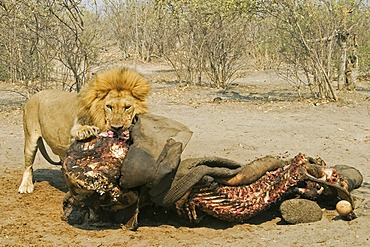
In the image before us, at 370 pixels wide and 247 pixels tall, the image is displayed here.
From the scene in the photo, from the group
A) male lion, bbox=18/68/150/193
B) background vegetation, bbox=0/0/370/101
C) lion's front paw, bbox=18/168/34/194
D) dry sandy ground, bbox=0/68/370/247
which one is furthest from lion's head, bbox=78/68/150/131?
background vegetation, bbox=0/0/370/101

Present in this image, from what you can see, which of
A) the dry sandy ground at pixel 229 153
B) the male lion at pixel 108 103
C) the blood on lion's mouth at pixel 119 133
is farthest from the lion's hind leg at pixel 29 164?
the blood on lion's mouth at pixel 119 133

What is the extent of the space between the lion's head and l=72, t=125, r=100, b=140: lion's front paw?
0.15m

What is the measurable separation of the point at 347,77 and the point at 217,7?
4513 mm

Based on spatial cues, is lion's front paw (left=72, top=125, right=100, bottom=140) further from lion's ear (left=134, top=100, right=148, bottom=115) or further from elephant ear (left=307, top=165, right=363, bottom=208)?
elephant ear (left=307, top=165, right=363, bottom=208)

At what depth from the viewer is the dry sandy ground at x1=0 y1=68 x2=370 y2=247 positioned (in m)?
4.68

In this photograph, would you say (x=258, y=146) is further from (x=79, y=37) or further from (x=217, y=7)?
(x=217, y=7)

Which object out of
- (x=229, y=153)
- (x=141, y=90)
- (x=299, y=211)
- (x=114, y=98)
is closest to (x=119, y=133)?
(x=114, y=98)

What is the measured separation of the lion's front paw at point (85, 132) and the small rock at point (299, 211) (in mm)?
1733

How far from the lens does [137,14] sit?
3412 centimetres

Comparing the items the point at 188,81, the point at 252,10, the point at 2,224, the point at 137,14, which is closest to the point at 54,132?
the point at 2,224

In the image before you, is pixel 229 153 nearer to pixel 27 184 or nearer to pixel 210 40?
pixel 27 184

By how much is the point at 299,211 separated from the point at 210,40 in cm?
1408

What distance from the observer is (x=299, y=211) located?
4980 millimetres

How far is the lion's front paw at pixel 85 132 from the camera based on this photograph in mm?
4758
